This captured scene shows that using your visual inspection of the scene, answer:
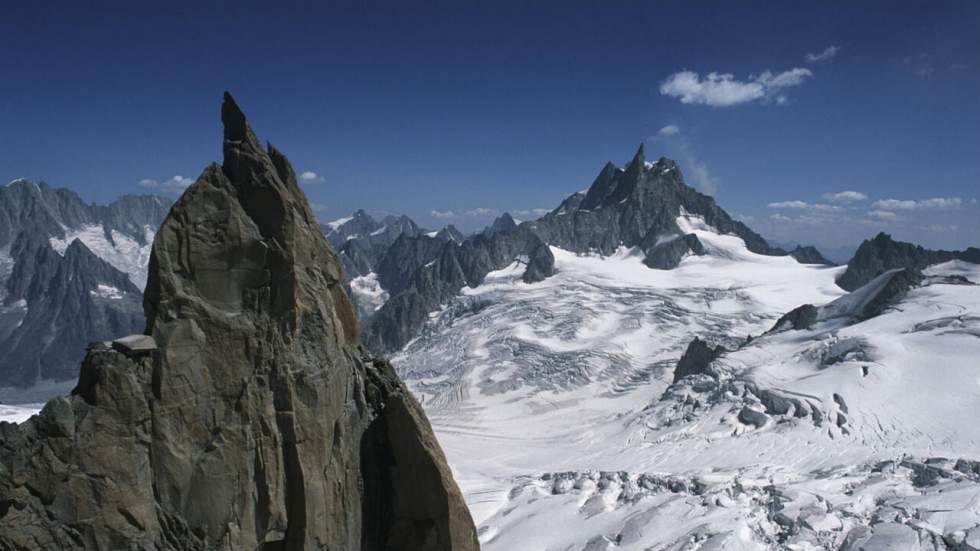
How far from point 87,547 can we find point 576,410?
103m

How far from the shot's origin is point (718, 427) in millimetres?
64938

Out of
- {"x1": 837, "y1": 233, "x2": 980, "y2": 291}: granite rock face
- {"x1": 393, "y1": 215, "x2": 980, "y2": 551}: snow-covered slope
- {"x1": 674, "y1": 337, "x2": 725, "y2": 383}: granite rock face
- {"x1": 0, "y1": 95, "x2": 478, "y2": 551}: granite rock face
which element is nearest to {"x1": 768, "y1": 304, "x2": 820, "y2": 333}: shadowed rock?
{"x1": 393, "y1": 215, "x2": 980, "y2": 551}: snow-covered slope

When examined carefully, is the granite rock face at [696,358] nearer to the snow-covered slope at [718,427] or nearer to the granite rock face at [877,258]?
the snow-covered slope at [718,427]

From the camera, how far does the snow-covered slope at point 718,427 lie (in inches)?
1494

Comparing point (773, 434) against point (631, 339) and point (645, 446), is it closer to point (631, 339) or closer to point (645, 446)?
point (645, 446)

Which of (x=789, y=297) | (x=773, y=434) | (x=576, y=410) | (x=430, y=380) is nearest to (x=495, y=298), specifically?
(x=430, y=380)

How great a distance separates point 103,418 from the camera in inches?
452

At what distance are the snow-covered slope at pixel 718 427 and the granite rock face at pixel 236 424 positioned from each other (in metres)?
28.4

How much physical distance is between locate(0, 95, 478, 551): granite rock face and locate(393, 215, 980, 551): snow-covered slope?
1118 inches

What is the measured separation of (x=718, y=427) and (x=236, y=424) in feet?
204

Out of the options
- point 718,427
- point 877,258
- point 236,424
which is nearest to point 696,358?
point 718,427

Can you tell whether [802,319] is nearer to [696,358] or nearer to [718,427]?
[696,358]

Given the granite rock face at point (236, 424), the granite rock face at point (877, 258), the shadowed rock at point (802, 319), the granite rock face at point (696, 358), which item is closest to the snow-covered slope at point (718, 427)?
the shadowed rock at point (802, 319)

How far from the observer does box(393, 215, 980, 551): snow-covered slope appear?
37.9 metres
